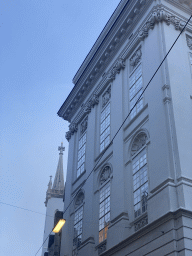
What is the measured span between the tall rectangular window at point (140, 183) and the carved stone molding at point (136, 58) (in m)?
6.34

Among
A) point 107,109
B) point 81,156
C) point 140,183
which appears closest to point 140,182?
point 140,183

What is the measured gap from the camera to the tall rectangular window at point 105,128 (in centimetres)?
2275

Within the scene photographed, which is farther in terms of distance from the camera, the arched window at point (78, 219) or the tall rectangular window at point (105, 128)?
the tall rectangular window at point (105, 128)

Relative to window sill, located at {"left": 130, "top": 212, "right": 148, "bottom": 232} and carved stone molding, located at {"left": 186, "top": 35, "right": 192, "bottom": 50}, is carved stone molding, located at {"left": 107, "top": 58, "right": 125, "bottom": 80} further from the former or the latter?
window sill, located at {"left": 130, "top": 212, "right": 148, "bottom": 232}

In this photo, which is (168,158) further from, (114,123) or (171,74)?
(114,123)

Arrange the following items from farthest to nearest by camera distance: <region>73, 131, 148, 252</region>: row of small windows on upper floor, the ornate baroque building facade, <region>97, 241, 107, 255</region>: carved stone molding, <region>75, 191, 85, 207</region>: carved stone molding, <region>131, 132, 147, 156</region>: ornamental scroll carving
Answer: <region>75, 191, 85, 207</region>: carved stone molding, <region>97, 241, 107, 255</region>: carved stone molding, <region>131, 132, 147, 156</region>: ornamental scroll carving, <region>73, 131, 148, 252</region>: row of small windows on upper floor, the ornate baroque building facade

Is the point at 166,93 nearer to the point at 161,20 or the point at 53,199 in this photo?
the point at 161,20

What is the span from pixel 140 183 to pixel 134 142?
2.51 m

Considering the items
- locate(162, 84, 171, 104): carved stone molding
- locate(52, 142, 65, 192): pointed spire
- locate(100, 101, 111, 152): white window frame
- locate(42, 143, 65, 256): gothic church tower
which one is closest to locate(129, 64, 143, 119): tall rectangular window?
locate(162, 84, 171, 104): carved stone molding

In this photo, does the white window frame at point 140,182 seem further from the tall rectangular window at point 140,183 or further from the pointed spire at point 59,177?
the pointed spire at point 59,177

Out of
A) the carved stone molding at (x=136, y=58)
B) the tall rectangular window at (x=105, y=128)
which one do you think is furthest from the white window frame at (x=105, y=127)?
the carved stone molding at (x=136, y=58)

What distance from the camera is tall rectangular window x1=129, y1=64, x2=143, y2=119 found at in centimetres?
2010

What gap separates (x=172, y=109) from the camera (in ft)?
54.9

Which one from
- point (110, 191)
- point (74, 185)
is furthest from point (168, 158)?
point (74, 185)
